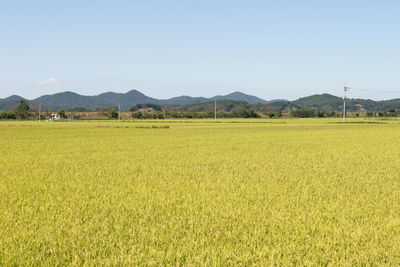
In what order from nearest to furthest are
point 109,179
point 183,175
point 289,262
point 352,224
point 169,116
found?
point 289,262
point 352,224
point 109,179
point 183,175
point 169,116

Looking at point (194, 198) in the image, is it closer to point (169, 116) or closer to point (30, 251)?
point (30, 251)

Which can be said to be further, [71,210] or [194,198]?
[194,198]

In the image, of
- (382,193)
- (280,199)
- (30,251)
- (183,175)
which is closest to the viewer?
(30,251)

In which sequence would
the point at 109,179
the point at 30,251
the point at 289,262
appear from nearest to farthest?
the point at 289,262
the point at 30,251
the point at 109,179

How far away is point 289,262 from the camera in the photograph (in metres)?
5.12

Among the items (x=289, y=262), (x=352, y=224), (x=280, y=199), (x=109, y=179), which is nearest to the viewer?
(x=289, y=262)

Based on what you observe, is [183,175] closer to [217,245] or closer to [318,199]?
[318,199]

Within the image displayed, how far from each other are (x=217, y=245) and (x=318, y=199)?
4.32m

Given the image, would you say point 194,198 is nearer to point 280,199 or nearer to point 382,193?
point 280,199

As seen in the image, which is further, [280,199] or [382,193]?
[382,193]

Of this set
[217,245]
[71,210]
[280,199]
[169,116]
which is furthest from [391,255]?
[169,116]

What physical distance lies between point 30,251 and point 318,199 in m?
6.57

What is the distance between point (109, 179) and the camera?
1218cm

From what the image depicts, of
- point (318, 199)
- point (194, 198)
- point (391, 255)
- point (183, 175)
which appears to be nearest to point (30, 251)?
point (194, 198)
